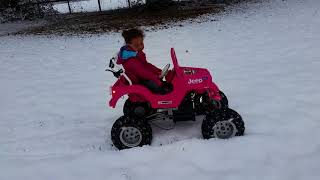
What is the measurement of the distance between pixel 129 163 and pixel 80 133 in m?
1.41

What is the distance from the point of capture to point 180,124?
576 cm

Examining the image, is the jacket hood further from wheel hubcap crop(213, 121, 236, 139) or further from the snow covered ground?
wheel hubcap crop(213, 121, 236, 139)

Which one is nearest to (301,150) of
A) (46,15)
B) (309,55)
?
(309,55)

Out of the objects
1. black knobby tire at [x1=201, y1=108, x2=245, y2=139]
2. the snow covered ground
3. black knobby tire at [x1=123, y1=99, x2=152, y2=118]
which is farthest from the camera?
black knobby tire at [x1=123, y1=99, x2=152, y2=118]

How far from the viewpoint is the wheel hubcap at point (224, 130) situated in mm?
5031

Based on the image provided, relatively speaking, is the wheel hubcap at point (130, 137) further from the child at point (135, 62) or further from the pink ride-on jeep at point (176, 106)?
the child at point (135, 62)

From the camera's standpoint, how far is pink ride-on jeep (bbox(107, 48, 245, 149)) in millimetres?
5043

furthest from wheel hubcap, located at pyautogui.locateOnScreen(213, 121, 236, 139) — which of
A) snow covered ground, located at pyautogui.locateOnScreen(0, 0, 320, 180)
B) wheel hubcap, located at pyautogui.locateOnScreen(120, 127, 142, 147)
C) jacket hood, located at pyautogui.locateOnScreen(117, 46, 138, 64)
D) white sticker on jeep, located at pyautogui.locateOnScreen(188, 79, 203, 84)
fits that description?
jacket hood, located at pyautogui.locateOnScreen(117, 46, 138, 64)

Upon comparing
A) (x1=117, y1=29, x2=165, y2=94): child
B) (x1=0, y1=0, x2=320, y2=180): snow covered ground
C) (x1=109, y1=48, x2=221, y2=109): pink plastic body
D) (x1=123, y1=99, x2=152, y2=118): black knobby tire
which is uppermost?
(x1=117, y1=29, x2=165, y2=94): child

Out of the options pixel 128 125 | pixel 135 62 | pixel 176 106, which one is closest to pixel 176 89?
pixel 176 106

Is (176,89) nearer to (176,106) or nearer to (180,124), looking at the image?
(176,106)

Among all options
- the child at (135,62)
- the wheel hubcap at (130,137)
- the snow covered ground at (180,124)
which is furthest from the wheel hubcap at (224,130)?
the wheel hubcap at (130,137)

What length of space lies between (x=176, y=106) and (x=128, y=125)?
64cm

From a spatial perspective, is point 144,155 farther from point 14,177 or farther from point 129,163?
point 14,177
